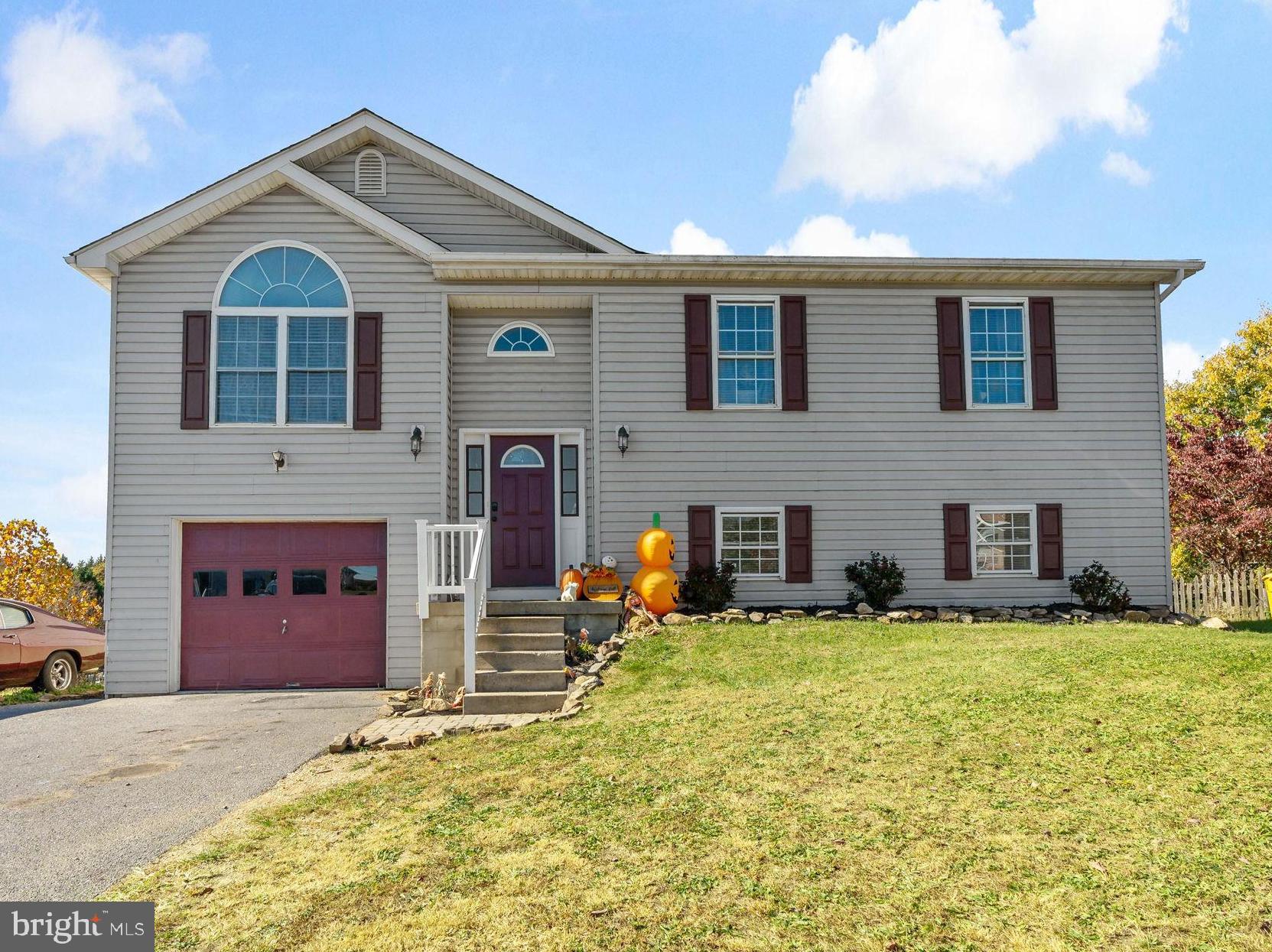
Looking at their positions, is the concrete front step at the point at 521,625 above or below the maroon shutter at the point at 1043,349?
below

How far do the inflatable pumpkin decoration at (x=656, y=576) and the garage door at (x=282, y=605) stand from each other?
11.2 ft

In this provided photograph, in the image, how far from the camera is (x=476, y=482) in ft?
41.0

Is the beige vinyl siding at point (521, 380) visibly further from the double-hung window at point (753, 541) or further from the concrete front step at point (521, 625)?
the concrete front step at point (521, 625)

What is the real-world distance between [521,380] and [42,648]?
24.6 ft

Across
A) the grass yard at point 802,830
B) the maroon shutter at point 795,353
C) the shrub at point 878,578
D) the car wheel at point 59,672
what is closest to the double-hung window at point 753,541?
the shrub at point 878,578

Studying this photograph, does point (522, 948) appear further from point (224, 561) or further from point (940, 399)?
point (940, 399)

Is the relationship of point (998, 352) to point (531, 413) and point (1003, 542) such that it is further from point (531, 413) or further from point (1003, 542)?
point (531, 413)

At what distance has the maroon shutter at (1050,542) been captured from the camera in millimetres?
12578

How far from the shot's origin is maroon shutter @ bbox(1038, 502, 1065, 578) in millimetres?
12578

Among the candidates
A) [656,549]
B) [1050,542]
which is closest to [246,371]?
[656,549]

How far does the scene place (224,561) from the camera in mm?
11852

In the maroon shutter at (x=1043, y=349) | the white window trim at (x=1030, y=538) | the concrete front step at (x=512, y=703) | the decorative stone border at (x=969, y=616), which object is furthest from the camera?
the maroon shutter at (x=1043, y=349)

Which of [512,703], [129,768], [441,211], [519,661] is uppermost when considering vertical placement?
[441,211]
